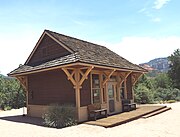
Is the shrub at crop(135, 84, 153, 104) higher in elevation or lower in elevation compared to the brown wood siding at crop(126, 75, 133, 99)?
lower

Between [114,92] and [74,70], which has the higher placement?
[74,70]

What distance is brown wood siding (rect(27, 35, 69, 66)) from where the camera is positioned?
583 inches

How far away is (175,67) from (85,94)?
109ft

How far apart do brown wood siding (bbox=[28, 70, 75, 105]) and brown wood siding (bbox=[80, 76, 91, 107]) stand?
1.67ft

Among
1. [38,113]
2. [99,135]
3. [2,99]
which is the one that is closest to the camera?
[99,135]

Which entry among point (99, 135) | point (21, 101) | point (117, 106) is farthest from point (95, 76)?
point (21, 101)

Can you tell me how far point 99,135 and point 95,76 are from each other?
574 centimetres

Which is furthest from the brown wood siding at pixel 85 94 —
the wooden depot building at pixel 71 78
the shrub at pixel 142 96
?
the shrub at pixel 142 96

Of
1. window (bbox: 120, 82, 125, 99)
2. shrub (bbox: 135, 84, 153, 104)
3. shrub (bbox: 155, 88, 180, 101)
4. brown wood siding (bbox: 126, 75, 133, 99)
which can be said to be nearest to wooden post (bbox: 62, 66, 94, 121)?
window (bbox: 120, 82, 125, 99)

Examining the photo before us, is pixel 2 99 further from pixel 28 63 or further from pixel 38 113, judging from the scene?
pixel 38 113

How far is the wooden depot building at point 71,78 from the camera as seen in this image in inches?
496

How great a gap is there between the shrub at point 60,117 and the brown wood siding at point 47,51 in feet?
11.9

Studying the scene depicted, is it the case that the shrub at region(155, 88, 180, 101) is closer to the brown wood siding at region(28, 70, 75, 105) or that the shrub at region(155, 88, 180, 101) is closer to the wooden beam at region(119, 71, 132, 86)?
the wooden beam at region(119, 71, 132, 86)

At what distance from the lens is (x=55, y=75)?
14.4m
